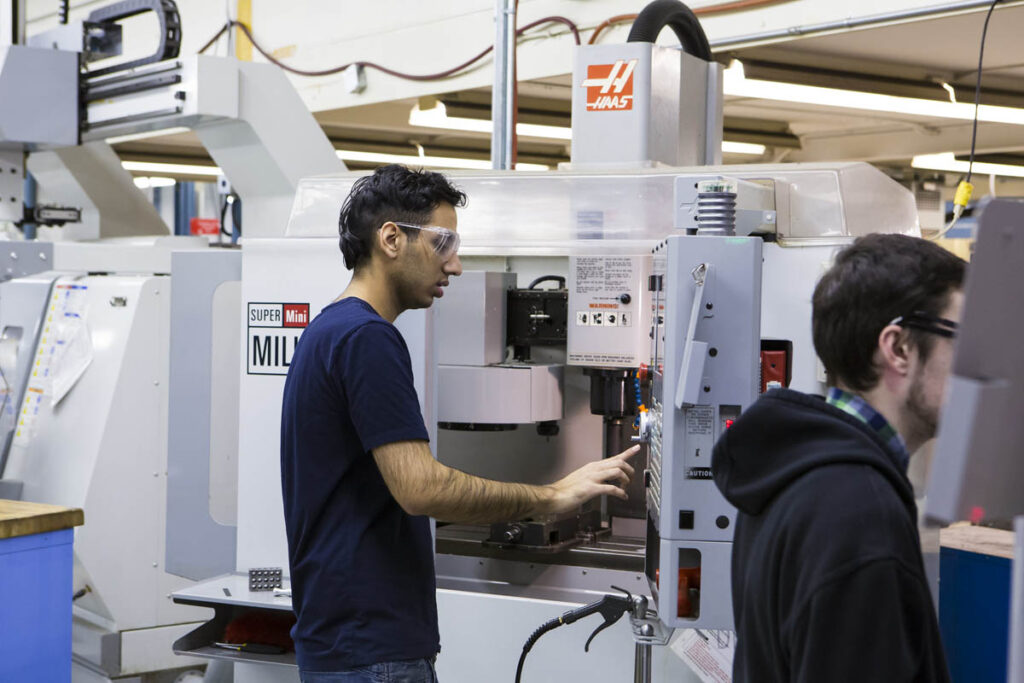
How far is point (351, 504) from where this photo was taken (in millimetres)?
1744

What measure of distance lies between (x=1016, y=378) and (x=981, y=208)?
12 centimetres

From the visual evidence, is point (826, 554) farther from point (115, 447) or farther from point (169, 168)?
point (169, 168)

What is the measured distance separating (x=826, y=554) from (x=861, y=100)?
492cm

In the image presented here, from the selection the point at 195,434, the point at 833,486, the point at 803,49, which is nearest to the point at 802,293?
the point at 833,486

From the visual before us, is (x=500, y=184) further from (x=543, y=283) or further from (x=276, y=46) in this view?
→ (x=276, y=46)

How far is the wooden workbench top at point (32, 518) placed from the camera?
8.91ft

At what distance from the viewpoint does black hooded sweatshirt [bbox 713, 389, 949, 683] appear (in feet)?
3.18

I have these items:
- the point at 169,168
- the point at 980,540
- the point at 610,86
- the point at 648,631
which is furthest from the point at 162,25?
the point at 169,168

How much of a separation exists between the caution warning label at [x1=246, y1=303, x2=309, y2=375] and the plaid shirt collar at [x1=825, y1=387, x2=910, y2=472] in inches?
73.3

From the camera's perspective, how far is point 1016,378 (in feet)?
2.64

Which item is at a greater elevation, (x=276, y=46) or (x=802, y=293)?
(x=276, y=46)

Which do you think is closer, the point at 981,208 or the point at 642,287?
the point at 981,208

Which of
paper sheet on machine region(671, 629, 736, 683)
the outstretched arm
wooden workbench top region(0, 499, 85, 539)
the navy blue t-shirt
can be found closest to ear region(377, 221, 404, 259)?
the navy blue t-shirt

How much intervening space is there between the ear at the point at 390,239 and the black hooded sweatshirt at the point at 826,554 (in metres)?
0.87
